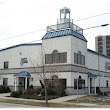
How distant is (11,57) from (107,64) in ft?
64.7

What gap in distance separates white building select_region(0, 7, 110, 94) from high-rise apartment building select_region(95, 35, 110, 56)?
6718 cm

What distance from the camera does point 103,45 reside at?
369ft

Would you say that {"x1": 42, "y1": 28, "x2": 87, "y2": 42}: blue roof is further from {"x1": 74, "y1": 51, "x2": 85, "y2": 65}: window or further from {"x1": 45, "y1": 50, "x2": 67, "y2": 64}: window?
{"x1": 74, "y1": 51, "x2": 85, "y2": 65}: window

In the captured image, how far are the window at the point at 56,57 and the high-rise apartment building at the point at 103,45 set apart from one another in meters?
74.9

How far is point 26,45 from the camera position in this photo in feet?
137

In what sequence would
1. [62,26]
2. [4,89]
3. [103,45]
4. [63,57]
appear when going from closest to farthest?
A: [63,57]
[62,26]
[4,89]
[103,45]

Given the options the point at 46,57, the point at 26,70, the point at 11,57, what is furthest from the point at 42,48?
the point at 11,57

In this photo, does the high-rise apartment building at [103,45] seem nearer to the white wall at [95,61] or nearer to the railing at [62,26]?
the white wall at [95,61]

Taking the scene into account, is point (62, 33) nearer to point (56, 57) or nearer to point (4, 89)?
point (56, 57)

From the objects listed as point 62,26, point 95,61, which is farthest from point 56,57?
point 95,61

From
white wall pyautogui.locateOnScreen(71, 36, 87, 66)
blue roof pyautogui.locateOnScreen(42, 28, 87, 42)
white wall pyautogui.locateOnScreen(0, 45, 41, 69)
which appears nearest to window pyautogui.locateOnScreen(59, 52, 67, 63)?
white wall pyautogui.locateOnScreen(71, 36, 87, 66)

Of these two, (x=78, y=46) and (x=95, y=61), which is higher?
(x=78, y=46)

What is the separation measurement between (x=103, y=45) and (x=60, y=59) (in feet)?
259

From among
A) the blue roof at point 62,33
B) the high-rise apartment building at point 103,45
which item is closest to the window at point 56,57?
the blue roof at point 62,33
